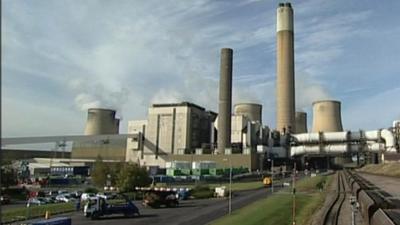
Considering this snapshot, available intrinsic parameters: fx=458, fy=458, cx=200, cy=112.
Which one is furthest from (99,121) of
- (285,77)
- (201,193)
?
(201,193)

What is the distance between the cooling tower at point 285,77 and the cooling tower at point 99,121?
55.5 metres

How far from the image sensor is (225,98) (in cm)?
13350

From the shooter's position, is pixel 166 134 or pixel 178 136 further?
pixel 166 134

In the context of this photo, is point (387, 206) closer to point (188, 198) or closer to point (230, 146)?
point (188, 198)

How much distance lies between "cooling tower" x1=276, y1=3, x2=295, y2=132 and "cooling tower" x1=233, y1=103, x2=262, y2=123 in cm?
916

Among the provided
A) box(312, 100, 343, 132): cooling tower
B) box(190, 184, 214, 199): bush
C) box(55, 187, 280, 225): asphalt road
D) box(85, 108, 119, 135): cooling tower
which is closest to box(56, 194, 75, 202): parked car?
box(190, 184, 214, 199): bush

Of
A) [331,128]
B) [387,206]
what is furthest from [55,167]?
[387,206]

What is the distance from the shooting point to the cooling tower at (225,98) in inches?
5202

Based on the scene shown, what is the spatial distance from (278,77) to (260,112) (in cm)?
1803

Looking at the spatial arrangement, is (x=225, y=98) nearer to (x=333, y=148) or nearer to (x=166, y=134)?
(x=166, y=134)

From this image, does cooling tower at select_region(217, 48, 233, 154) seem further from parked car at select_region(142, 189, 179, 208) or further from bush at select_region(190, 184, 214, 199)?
parked car at select_region(142, 189, 179, 208)

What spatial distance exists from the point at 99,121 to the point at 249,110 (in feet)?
170

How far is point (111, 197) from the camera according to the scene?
53406 millimetres

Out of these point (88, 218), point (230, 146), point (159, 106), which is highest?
point (159, 106)
